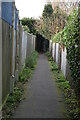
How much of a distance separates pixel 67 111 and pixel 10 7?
3.63 m

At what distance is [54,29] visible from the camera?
2952cm

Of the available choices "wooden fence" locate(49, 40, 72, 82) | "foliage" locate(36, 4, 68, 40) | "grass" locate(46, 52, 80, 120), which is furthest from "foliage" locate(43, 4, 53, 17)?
"grass" locate(46, 52, 80, 120)

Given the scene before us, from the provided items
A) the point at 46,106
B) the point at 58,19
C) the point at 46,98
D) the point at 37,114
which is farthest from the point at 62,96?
the point at 58,19

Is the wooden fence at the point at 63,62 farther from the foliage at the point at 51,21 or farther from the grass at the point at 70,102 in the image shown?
the foliage at the point at 51,21

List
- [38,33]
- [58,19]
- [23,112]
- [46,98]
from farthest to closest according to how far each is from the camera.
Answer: [38,33]
[58,19]
[46,98]
[23,112]

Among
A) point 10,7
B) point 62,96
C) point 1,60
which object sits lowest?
point 62,96

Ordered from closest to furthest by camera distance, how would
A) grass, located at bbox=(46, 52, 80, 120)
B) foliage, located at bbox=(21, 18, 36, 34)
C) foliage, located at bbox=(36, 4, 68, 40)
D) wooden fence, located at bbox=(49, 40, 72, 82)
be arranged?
grass, located at bbox=(46, 52, 80, 120) < wooden fence, located at bbox=(49, 40, 72, 82) < foliage, located at bbox=(36, 4, 68, 40) < foliage, located at bbox=(21, 18, 36, 34)

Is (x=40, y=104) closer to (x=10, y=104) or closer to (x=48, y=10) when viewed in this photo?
(x=10, y=104)

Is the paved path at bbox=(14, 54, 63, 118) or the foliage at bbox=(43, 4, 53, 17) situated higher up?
the foliage at bbox=(43, 4, 53, 17)

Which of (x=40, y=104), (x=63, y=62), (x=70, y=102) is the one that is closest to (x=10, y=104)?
(x=40, y=104)

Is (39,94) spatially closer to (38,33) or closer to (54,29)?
(54,29)

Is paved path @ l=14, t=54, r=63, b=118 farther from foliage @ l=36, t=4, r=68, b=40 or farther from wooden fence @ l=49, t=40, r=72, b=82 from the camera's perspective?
foliage @ l=36, t=4, r=68, b=40

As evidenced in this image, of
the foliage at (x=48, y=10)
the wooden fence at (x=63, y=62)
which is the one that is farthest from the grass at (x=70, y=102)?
the foliage at (x=48, y=10)

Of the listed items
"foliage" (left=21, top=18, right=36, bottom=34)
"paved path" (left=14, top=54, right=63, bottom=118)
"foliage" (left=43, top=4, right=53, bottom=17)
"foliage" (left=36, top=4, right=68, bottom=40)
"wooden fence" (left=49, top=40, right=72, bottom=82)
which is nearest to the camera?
"paved path" (left=14, top=54, right=63, bottom=118)
